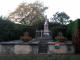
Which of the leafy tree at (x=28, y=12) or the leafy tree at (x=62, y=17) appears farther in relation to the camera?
the leafy tree at (x=62, y=17)

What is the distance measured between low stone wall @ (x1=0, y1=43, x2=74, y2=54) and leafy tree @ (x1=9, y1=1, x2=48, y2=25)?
18650 millimetres

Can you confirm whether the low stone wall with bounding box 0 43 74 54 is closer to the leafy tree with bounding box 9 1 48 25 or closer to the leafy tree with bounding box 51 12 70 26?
the leafy tree with bounding box 9 1 48 25

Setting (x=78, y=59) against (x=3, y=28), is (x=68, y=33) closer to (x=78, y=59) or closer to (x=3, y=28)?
(x=78, y=59)

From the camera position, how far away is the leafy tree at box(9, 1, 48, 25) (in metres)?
26.1

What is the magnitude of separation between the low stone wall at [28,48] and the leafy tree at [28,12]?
61.2ft

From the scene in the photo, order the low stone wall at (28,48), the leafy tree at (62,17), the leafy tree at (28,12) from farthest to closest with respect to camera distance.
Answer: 1. the leafy tree at (62,17)
2. the leafy tree at (28,12)
3. the low stone wall at (28,48)

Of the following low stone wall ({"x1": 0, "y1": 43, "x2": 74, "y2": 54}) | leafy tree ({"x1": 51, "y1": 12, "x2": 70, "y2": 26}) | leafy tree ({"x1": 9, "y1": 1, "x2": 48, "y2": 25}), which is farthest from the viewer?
leafy tree ({"x1": 51, "y1": 12, "x2": 70, "y2": 26})

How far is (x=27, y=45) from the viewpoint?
308 inches

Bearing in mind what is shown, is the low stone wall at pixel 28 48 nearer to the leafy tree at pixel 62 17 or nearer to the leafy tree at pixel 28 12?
the leafy tree at pixel 28 12

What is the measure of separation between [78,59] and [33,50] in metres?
3.76

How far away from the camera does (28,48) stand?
25.7 ft

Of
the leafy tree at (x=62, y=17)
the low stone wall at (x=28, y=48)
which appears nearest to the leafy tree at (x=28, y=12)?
the leafy tree at (x=62, y=17)

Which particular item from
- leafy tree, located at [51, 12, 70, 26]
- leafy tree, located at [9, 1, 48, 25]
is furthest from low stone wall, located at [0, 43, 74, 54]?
leafy tree, located at [51, 12, 70, 26]

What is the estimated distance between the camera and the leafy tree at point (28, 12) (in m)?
26.1
